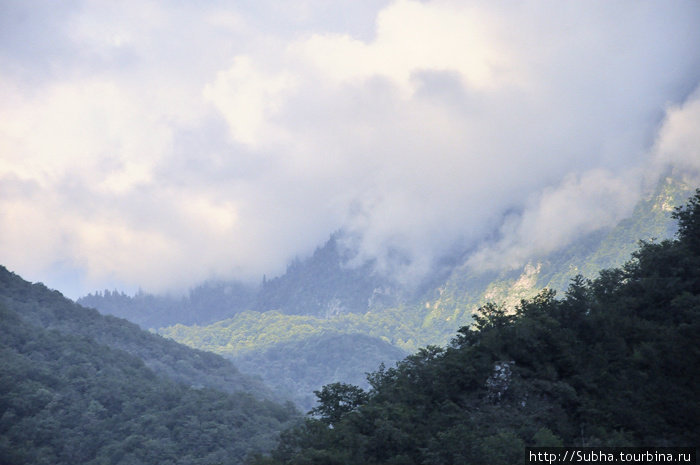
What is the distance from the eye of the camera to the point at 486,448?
130ft

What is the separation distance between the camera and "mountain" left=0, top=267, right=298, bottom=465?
92.5m

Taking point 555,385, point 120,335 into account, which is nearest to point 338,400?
point 555,385

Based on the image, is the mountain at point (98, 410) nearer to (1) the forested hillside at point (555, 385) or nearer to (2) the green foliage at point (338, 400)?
(2) the green foliage at point (338, 400)

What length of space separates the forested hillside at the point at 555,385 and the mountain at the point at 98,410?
41765 mm

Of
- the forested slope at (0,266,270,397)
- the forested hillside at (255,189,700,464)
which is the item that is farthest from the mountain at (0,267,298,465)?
the forested hillside at (255,189,700,464)

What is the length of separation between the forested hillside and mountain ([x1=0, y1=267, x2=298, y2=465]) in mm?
41765

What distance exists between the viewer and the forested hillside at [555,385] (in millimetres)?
41594

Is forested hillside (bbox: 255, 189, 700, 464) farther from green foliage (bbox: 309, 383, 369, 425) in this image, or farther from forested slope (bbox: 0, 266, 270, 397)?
forested slope (bbox: 0, 266, 270, 397)

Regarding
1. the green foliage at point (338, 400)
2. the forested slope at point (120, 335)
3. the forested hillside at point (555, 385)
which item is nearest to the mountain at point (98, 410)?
the forested slope at point (120, 335)

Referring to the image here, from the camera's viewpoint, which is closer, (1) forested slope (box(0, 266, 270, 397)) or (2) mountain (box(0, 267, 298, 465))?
(2) mountain (box(0, 267, 298, 465))

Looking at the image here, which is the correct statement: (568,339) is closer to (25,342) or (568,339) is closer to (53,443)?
(53,443)

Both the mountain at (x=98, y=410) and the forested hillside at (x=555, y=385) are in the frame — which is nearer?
the forested hillside at (x=555, y=385)

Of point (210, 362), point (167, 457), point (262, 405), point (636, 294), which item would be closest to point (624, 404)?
point (636, 294)

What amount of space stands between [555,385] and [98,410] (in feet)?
260
